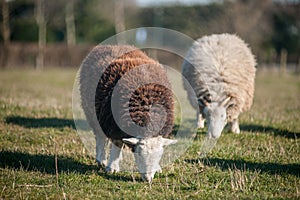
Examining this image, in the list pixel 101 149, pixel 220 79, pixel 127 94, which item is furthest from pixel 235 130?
pixel 127 94

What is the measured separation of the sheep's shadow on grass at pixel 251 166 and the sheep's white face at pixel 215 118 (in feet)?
3.87

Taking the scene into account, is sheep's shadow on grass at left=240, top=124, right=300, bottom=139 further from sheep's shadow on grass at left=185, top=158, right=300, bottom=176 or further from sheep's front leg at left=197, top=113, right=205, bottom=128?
sheep's shadow on grass at left=185, top=158, right=300, bottom=176

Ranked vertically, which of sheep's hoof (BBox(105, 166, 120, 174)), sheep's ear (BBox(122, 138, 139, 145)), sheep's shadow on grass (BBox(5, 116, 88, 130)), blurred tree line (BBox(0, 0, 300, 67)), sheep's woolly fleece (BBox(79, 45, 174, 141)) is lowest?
sheep's hoof (BBox(105, 166, 120, 174))

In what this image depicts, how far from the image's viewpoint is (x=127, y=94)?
5.03 metres

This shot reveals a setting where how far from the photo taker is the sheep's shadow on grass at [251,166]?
519 cm

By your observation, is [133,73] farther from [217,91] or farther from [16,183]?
[217,91]

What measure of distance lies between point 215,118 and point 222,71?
1110 millimetres

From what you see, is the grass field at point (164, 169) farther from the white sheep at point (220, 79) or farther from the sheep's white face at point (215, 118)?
the white sheep at point (220, 79)

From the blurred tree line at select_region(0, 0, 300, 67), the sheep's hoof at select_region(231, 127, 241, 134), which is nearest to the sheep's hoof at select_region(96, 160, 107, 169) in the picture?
the sheep's hoof at select_region(231, 127, 241, 134)

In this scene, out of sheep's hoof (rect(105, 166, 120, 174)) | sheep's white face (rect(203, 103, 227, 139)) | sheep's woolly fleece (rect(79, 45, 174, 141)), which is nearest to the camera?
sheep's woolly fleece (rect(79, 45, 174, 141))

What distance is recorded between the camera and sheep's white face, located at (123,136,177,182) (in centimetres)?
469

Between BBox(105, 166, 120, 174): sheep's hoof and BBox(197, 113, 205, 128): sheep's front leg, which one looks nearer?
A: BBox(105, 166, 120, 174): sheep's hoof

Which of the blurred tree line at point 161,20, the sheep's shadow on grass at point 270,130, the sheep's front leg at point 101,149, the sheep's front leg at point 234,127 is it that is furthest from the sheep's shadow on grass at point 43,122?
the blurred tree line at point 161,20

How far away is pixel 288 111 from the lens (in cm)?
1035
